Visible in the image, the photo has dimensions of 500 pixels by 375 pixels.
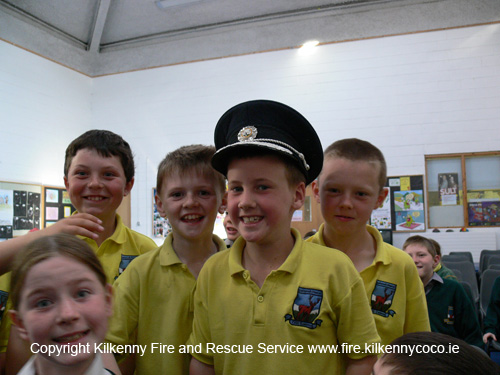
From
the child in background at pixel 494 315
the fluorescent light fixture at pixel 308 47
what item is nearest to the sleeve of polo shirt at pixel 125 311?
the child in background at pixel 494 315

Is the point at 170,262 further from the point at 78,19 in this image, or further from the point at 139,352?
the point at 78,19

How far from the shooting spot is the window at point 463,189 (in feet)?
26.9

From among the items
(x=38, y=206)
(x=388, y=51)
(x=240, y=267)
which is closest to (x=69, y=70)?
(x=38, y=206)

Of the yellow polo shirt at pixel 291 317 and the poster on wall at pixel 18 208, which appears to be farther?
the poster on wall at pixel 18 208

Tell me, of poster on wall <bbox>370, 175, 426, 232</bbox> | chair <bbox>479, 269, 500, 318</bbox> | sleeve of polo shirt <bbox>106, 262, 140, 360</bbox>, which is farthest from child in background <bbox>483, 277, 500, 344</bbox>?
poster on wall <bbox>370, 175, 426, 232</bbox>

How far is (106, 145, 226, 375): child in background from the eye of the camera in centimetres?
153

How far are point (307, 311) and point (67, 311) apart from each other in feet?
2.25

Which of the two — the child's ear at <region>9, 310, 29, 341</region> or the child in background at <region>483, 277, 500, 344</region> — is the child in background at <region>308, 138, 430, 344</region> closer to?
the child's ear at <region>9, 310, 29, 341</region>

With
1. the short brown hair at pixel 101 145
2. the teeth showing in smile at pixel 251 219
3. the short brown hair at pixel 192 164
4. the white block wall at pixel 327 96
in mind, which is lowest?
the teeth showing in smile at pixel 251 219

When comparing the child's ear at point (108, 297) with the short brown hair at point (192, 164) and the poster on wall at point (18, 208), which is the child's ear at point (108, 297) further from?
the poster on wall at point (18, 208)

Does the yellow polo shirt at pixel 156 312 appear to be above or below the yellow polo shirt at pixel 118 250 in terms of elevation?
below

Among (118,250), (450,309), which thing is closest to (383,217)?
(450,309)

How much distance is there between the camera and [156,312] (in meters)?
1.56

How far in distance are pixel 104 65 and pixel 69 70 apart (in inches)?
37.3
